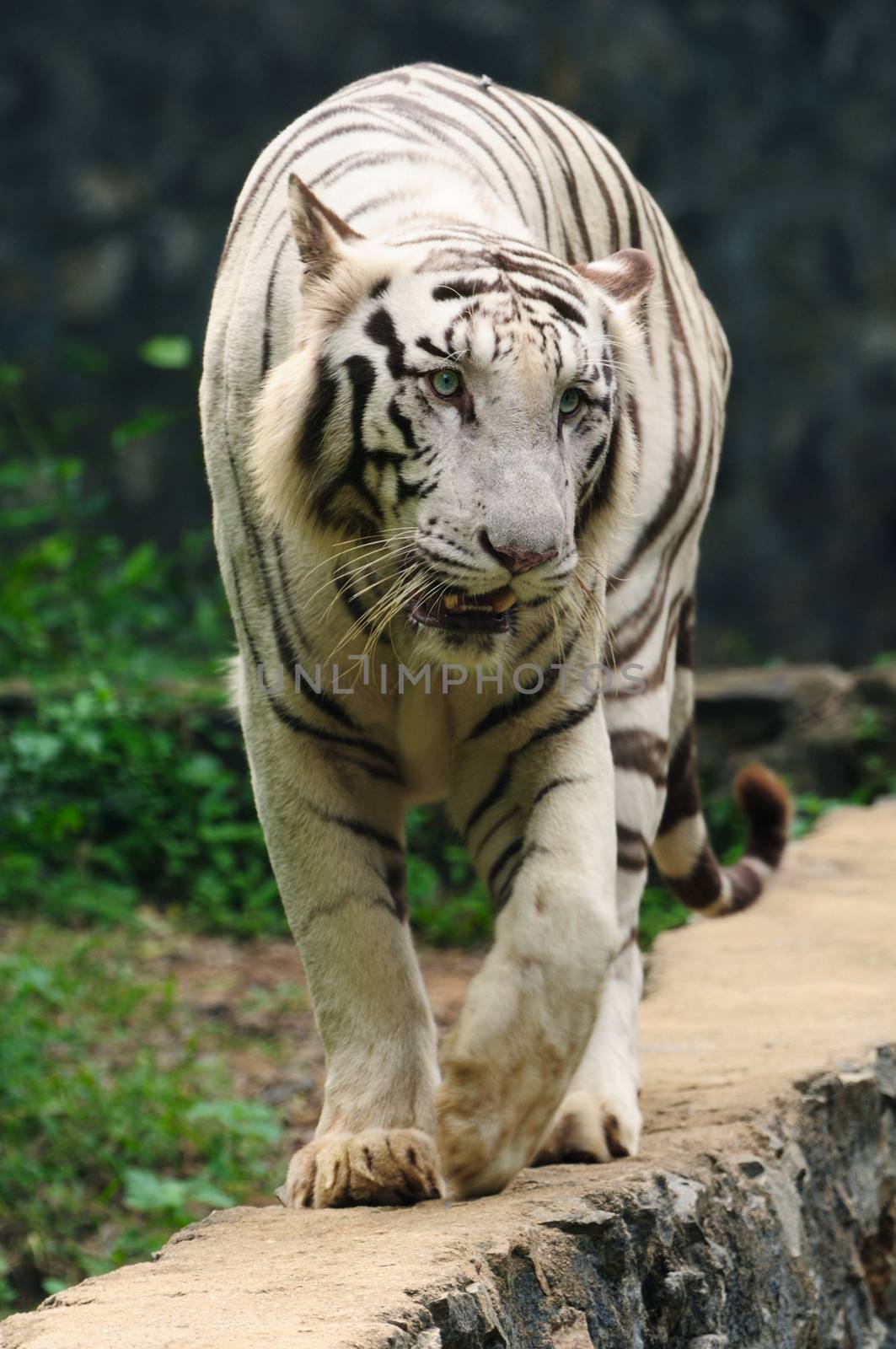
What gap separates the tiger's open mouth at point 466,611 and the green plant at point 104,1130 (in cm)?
175

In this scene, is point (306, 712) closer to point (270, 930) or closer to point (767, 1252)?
point (767, 1252)

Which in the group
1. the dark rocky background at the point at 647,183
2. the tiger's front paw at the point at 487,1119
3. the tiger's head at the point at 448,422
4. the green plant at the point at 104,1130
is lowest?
the green plant at the point at 104,1130

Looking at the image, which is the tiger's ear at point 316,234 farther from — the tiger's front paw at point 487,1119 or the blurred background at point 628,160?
the blurred background at point 628,160

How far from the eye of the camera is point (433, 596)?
91.9 inches

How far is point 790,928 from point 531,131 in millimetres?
2231

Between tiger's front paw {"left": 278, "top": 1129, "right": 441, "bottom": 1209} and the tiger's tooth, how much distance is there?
80cm

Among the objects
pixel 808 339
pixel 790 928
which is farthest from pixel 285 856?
pixel 808 339

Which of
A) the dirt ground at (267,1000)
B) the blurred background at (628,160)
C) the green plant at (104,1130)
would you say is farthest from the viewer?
the blurred background at (628,160)

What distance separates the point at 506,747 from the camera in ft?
8.55

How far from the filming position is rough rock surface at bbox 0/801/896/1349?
198 cm

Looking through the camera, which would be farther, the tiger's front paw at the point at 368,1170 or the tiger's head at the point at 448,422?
the tiger's front paw at the point at 368,1170

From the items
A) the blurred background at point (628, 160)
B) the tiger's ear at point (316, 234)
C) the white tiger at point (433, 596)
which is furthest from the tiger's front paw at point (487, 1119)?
the blurred background at point (628, 160)

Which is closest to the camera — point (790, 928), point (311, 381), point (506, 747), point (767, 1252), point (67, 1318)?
point (67, 1318)

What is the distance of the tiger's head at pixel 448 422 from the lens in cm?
225
